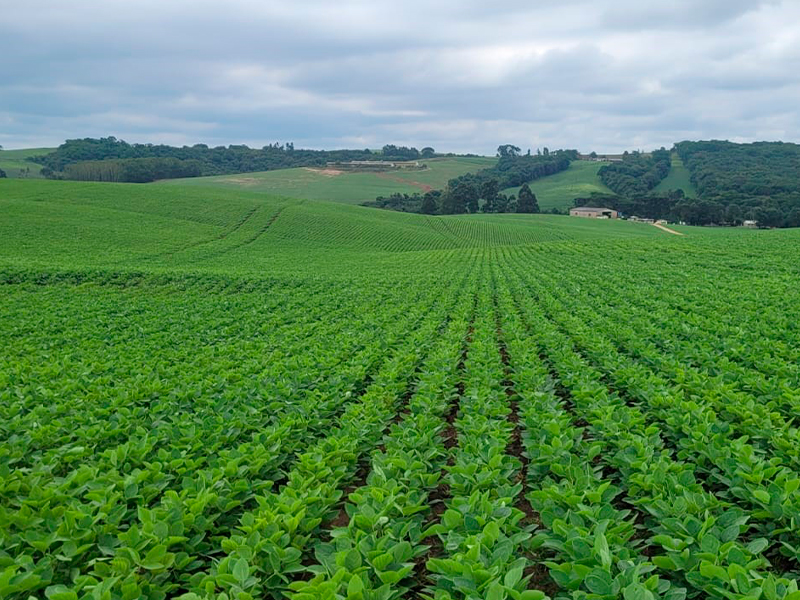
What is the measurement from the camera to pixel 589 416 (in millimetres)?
6281

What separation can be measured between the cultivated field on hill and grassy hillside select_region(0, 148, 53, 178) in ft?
420

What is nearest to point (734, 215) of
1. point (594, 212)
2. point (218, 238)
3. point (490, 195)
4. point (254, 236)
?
point (594, 212)

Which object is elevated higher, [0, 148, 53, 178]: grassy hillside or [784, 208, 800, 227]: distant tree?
[0, 148, 53, 178]: grassy hillside

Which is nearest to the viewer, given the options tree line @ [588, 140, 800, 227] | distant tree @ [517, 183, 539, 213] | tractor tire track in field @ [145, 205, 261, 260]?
tractor tire track in field @ [145, 205, 261, 260]

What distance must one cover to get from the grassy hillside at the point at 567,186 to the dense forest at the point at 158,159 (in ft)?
212

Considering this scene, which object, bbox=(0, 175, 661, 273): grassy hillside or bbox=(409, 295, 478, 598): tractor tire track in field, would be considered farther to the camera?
bbox=(0, 175, 661, 273): grassy hillside

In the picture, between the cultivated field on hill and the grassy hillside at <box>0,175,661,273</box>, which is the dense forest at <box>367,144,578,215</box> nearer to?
the grassy hillside at <box>0,175,661,273</box>

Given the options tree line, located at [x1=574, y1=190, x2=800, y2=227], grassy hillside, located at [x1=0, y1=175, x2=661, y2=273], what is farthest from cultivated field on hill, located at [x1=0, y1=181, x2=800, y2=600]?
tree line, located at [x1=574, y1=190, x2=800, y2=227]

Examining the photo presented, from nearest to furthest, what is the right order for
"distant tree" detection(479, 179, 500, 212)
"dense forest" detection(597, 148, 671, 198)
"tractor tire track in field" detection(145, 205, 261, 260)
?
"tractor tire track in field" detection(145, 205, 261, 260)
"distant tree" detection(479, 179, 500, 212)
"dense forest" detection(597, 148, 671, 198)

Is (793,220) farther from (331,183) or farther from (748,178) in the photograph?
(331,183)

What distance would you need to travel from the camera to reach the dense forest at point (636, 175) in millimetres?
123500

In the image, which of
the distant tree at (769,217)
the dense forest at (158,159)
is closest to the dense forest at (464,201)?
the distant tree at (769,217)

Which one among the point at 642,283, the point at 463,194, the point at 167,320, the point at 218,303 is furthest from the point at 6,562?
the point at 463,194

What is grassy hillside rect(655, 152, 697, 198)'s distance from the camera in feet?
393
